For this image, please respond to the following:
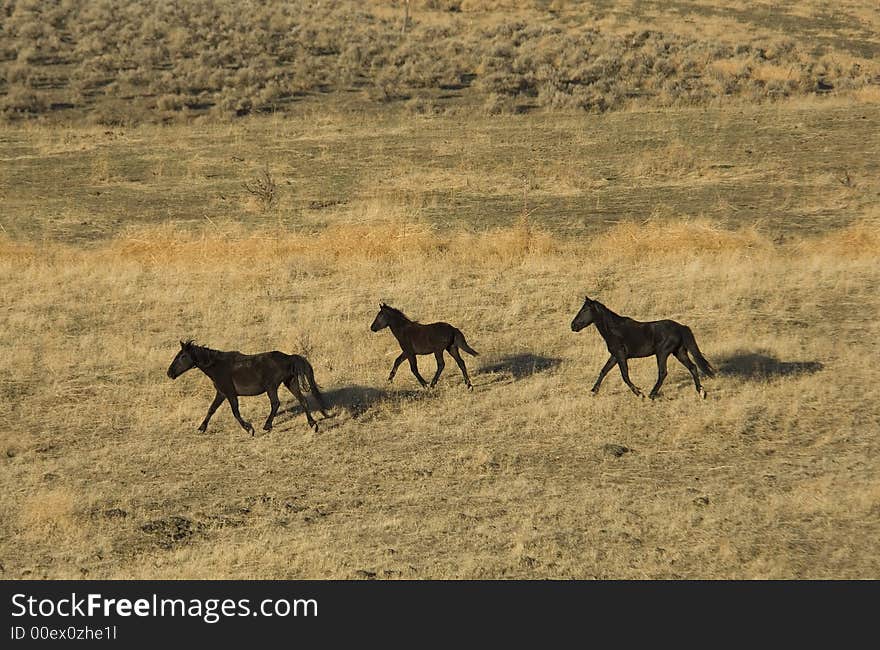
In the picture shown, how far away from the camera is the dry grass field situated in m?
11.5

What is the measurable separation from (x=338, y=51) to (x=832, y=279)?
36.6 m

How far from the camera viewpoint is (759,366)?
16.6 m

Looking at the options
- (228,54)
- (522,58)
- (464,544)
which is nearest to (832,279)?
(464,544)

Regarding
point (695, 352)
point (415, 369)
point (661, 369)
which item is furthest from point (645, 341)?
point (415, 369)

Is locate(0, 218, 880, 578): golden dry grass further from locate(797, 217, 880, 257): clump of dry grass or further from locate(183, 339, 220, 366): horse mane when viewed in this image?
locate(183, 339, 220, 366): horse mane

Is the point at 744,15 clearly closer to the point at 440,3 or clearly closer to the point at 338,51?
the point at 440,3

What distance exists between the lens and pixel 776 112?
39.8 m

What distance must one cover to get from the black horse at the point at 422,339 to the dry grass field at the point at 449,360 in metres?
0.43

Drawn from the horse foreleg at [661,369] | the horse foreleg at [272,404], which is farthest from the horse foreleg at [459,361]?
the horse foreleg at [272,404]

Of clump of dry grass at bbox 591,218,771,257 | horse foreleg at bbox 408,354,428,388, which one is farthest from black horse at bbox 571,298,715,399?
clump of dry grass at bbox 591,218,771,257

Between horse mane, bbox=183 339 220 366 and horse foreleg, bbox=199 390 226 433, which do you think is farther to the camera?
horse foreleg, bbox=199 390 226 433

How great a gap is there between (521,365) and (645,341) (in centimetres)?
239

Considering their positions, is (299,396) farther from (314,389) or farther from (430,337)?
(430,337)

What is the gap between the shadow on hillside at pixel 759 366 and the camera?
16.3 meters
